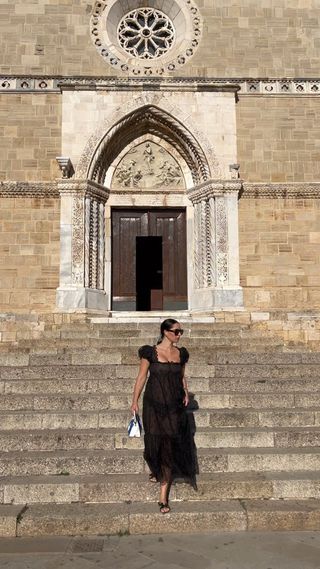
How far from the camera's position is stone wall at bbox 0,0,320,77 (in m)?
12.2

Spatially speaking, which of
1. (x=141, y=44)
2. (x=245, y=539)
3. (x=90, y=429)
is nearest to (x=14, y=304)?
(x=90, y=429)

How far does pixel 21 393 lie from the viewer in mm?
6703

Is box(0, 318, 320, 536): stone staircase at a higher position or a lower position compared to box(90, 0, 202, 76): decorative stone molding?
lower

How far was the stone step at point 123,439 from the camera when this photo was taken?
5.43 meters

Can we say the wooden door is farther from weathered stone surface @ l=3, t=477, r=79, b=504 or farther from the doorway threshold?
weathered stone surface @ l=3, t=477, r=79, b=504

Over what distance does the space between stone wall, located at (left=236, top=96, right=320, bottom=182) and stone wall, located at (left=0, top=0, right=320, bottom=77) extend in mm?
824

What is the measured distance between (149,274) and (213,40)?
6.14 meters

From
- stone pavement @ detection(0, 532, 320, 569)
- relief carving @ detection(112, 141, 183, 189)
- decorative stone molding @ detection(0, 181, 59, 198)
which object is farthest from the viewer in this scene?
relief carving @ detection(112, 141, 183, 189)

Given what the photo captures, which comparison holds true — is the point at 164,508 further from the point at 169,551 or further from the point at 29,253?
the point at 29,253

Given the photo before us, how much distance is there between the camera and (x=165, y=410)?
452cm

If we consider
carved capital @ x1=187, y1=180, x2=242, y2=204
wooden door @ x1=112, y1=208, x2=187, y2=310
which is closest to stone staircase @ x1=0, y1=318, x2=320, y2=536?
wooden door @ x1=112, y1=208, x2=187, y2=310

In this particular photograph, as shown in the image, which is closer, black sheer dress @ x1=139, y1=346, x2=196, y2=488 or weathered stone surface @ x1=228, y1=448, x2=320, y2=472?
black sheer dress @ x1=139, y1=346, x2=196, y2=488

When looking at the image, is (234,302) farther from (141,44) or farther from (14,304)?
(141,44)

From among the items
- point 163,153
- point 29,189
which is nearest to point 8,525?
point 29,189
